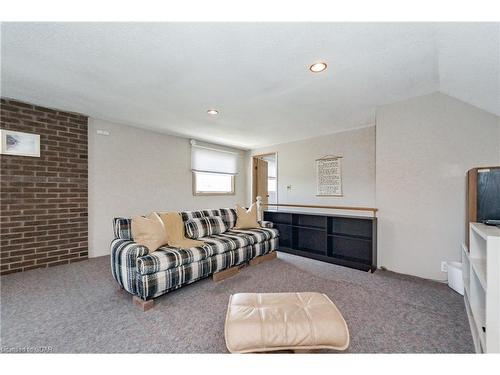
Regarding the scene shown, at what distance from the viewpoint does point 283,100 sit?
2.80 meters

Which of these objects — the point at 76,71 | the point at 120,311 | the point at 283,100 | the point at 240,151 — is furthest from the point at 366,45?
the point at 240,151

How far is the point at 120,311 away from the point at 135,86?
2345 millimetres

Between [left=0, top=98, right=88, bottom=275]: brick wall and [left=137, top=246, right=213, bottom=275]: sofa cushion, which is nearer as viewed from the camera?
[left=137, top=246, right=213, bottom=275]: sofa cushion

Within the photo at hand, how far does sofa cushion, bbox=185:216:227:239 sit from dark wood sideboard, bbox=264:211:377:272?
1.38 meters

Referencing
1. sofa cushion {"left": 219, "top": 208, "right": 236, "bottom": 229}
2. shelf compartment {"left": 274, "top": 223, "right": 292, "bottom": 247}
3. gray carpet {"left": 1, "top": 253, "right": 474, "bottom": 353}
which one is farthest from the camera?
shelf compartment {"left": 274, "top": 223, "right": 292, "bottom": 247}

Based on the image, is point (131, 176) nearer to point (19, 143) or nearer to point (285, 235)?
point (19, 143)

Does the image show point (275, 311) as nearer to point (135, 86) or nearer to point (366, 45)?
point (366, 45)

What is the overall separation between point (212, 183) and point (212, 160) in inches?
22.7

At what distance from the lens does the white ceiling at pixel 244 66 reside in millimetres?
1540

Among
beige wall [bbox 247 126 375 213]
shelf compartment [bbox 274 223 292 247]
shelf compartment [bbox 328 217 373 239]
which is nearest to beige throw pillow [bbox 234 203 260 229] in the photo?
shelf compartment [bbox 274 223 292 247]

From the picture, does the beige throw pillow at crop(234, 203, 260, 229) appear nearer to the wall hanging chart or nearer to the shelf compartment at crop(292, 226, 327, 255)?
the shelf compartment at crop(292, 226, 327, 255)

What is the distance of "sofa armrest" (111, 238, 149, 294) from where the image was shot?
202cm

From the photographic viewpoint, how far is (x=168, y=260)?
2.13 m

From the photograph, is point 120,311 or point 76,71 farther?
point 76,71
